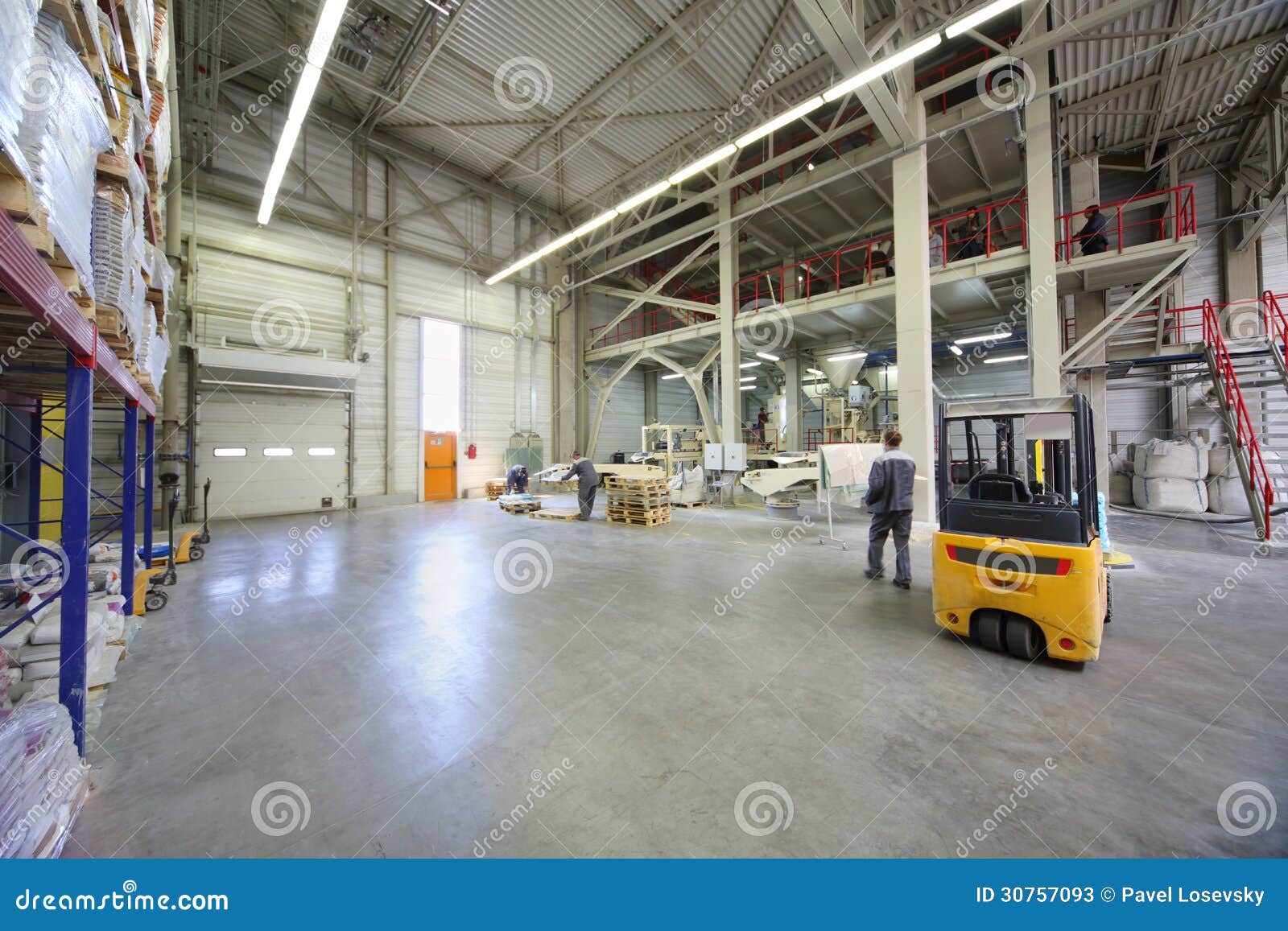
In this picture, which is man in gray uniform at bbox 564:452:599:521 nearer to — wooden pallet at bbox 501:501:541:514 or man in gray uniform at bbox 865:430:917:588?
wooden pallet at bbox 501:501:541:514

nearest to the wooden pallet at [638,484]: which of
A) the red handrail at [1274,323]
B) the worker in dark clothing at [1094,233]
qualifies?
the worker in dark clothing at [1094,233]

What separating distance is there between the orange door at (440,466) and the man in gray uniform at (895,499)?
13846 mm

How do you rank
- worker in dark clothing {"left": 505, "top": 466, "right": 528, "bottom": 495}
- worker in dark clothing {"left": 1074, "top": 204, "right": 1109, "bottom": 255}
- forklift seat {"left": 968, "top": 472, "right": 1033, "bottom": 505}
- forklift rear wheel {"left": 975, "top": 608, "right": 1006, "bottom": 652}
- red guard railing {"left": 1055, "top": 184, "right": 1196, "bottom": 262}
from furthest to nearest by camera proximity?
worker in dark clothing {"left": 505, "top": 466, "right": 528, "bottom": 495}, red guard railing {"left": 1055, "top": 184, "right": 1196, "bottom": 262}, worker in dark clothing {"left": 1074, "top": 204, "right": 1109, "bottom": 255}, forklift seat {"left": 968, "top": 472, "right": 1033, "bottom": 505}, forklift rear wheel {"left": 975, "top": 608, "right": 1006, "bottom": 652}

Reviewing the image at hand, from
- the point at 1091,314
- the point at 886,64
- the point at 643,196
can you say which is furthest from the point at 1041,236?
the point at 643,196

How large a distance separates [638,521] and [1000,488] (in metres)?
7.73

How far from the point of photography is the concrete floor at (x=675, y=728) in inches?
86.6

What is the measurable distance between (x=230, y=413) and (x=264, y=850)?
1338 centimetres

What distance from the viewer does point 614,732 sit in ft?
9.83

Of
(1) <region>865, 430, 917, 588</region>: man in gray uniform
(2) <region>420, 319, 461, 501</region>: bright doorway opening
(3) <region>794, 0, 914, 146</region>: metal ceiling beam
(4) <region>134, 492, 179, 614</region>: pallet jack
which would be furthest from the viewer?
(2) <region>420, 319, 461, 501</region>: bright doorway opening

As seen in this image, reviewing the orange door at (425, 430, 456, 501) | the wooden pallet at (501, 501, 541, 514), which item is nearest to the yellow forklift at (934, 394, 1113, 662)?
the wooden pallet at (501, 501, 541, 514)

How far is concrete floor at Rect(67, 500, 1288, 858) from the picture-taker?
2.20 metres

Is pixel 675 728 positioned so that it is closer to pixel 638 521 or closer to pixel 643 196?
pixel 638 521

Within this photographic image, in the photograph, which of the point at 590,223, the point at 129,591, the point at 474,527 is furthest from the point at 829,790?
the point at 590,223

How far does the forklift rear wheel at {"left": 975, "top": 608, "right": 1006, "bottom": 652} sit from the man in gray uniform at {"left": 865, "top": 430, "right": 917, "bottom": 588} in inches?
74.0
